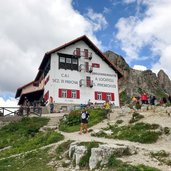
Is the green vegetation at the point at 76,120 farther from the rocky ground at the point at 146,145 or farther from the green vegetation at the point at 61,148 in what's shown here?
the green vegetation at the point at 61,148

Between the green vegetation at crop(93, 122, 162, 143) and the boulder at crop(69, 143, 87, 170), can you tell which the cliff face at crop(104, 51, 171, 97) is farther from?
the boulder at crop(69, 143, 87, 170)

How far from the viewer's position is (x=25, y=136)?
33062 mm

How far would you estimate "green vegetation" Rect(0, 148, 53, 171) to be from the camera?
20.8 m

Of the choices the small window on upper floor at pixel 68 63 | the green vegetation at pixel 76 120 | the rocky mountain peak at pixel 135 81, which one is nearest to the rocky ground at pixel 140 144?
the green vegetation at pixel 76 120

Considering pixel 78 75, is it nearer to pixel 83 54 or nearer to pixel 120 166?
pixel 83 54

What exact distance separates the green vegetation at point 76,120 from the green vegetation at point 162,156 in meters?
14.2

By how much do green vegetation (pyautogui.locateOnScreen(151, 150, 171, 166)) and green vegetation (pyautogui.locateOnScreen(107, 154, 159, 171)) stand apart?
5.35 ft

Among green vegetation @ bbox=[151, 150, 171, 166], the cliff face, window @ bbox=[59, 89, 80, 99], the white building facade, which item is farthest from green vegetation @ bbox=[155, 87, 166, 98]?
green vegetation @ bbox=[151, 150, 171, 166]

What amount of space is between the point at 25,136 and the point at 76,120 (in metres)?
5.43

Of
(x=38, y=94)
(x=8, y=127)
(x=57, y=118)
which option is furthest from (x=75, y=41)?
(x=8, y=127)

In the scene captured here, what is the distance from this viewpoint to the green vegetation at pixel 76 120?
33.9 metres

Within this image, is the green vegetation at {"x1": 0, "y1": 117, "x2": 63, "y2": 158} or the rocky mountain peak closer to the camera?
the green vegetation at {"x1": 0, "y1": 117, "x2": 63, "y2": 158}

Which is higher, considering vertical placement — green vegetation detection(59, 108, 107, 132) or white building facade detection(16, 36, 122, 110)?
white building facade detection(16, 36, 122, 110)

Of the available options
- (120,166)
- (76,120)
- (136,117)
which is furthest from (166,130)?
(76,120)
